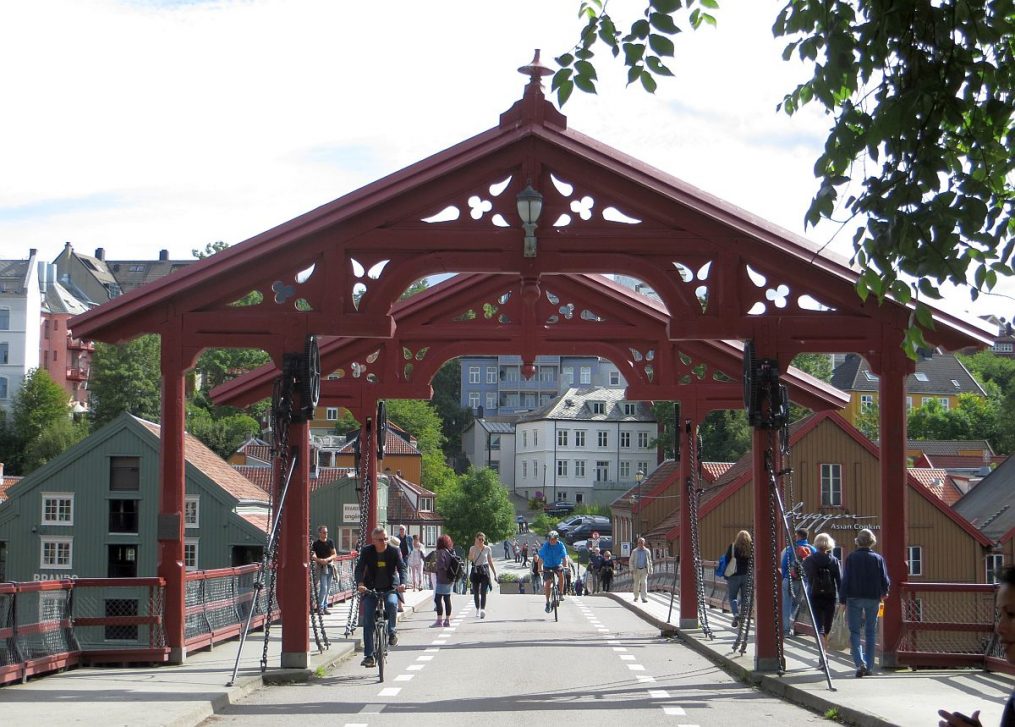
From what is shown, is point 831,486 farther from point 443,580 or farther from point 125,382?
point 125,382

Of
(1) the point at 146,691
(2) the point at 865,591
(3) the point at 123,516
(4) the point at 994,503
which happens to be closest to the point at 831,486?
(4) the point at 994,503

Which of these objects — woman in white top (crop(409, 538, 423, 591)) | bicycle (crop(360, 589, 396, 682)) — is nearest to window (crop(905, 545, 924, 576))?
woman in white top (crop(409, 538, 423, 591))

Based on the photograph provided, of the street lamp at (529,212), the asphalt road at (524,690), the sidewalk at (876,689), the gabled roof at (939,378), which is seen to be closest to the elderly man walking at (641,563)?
the asphalt road at (524,690)

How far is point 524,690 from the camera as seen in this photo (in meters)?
15.4

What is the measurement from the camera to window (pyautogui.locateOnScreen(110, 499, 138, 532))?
64.2m

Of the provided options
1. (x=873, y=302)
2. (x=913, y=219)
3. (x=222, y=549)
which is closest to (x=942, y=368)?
(x=222, y=549)

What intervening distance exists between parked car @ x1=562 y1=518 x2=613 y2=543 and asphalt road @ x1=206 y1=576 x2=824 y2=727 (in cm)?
7938

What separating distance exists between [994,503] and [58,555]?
41976mm

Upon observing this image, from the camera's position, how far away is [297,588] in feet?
53.9

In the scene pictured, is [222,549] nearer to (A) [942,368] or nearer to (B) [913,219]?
(B) [913,219]

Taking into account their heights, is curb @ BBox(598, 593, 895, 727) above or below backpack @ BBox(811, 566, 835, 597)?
below

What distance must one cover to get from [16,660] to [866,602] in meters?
9.04

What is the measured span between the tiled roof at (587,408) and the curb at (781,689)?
10795 centimetres

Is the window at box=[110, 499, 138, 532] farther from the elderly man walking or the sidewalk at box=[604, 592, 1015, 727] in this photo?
the sidewalk at box=[604, 592, 1015, 727]
